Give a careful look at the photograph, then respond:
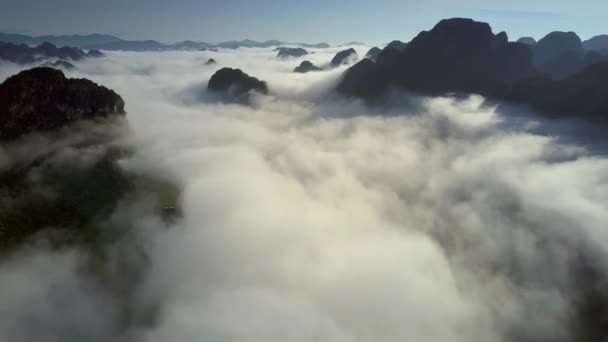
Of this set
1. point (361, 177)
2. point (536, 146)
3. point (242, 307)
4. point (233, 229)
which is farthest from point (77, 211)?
point (536, 146)

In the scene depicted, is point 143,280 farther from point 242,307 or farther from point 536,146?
point 536,146

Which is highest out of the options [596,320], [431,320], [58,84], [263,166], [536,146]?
[58,84]

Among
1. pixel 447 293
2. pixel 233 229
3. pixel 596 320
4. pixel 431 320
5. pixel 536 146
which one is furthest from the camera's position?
pixel 536 146

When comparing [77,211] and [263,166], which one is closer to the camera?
[77,211]

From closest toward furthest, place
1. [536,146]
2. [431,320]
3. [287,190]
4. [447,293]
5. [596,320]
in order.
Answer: [596,320] → [431,320] → [447,293] → [287,190] → [536,146]

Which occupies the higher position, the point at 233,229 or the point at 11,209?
the point at 11,209

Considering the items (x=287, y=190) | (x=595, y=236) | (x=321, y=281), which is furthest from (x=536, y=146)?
(x=321, y=281)
